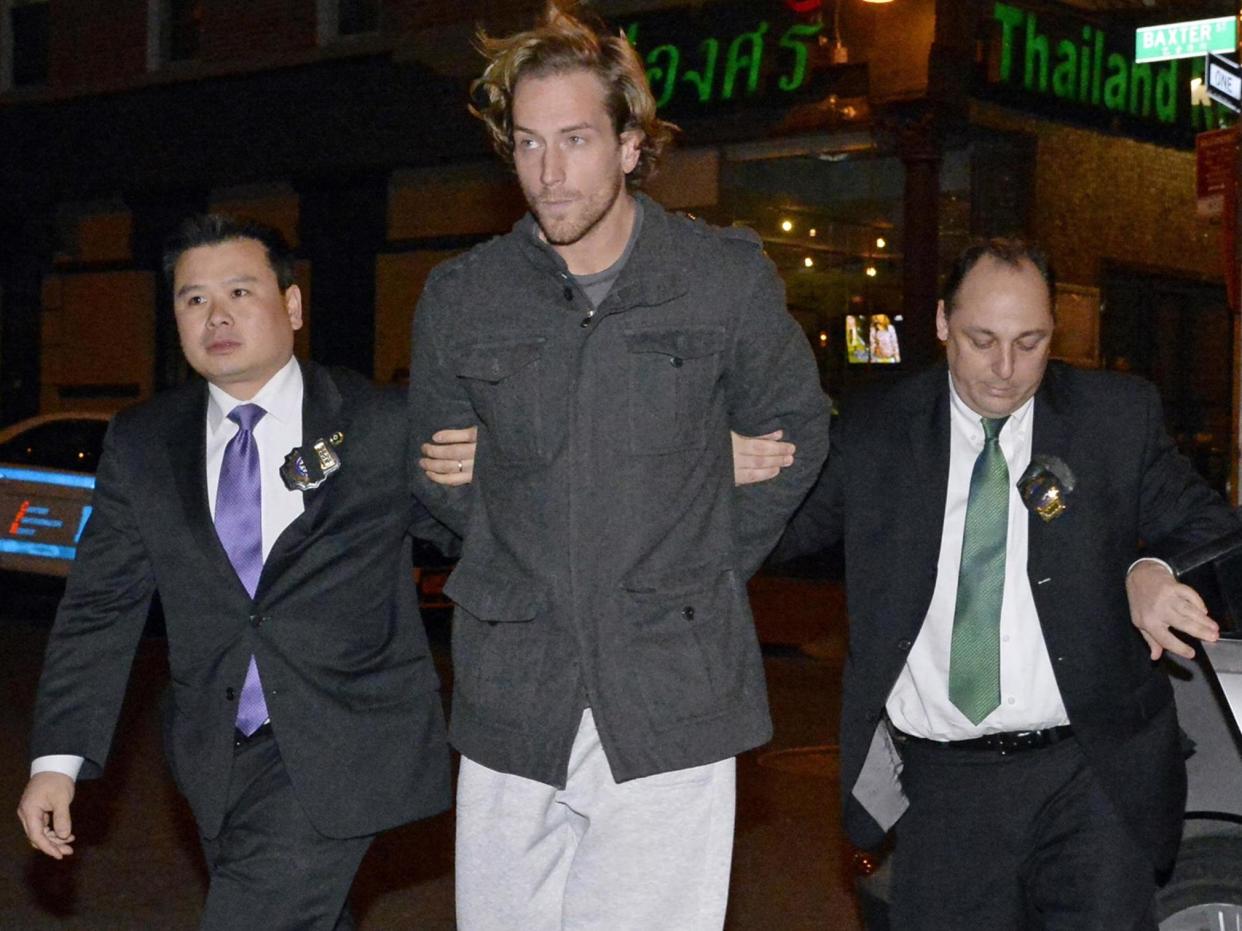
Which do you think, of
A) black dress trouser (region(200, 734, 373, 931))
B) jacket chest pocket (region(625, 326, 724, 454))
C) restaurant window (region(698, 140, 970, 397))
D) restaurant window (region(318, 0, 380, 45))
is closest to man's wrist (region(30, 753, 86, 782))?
black dress trouser (region(200, 734, 373, 931))

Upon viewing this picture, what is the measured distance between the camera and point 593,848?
357 cm

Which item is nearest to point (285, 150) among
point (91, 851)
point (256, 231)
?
point (91, 851)

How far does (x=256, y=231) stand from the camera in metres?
4.25

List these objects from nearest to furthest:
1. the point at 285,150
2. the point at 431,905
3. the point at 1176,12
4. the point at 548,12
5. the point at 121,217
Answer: the point at 548,12
the point at 431,905
the point at 1176,12
the point at 285,150
the point at 121,217

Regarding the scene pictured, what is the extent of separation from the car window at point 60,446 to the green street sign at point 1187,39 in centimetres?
820

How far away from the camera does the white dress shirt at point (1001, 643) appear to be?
4.10 metres

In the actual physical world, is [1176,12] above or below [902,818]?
above

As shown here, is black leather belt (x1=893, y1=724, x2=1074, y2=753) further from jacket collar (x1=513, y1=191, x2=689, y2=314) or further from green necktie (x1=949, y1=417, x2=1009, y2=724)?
jacket collar (x1=513, y1=191, x2=689, y2=314)

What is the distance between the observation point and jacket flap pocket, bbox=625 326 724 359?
11.8 ft

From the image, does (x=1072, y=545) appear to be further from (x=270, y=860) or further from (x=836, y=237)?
(x=836, y=237)

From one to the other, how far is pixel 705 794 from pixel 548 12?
5.56 ft

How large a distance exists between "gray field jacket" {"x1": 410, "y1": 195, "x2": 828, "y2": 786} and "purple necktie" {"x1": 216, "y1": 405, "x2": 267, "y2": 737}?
0.57 m

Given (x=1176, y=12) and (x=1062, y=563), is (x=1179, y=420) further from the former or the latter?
(x=1062, y=563)

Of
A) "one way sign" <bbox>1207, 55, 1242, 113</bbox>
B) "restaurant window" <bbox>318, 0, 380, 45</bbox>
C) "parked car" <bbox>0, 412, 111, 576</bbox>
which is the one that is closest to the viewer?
"one way sign" <bbox>1207, 55, 1242, 113</bbox>
